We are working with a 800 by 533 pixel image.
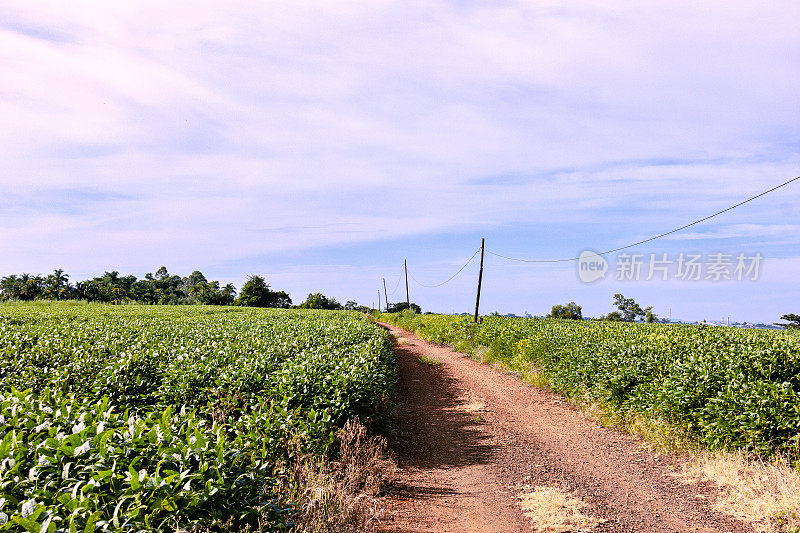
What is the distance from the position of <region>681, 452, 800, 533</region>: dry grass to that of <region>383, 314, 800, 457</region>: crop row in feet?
1.12

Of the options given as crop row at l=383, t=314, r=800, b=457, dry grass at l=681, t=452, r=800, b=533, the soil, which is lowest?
the soil

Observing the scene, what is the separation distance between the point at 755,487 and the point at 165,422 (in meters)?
7.72

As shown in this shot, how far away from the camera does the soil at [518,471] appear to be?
602 cm

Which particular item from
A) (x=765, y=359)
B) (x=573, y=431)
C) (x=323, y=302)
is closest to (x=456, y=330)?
(x=573, y=431)

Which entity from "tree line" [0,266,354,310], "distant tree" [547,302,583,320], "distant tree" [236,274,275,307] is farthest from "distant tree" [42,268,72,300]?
"distant tree" [547,302,583,320]

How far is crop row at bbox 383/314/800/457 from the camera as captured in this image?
7.03 meters

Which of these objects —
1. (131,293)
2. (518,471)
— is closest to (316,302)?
(131,293)

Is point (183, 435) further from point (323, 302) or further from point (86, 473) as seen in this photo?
point (323, 302)

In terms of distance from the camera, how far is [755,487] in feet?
20.9

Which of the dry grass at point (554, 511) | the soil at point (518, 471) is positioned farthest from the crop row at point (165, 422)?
the dry grass at point (554, 511)

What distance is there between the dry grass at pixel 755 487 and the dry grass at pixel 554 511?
80.5 inches

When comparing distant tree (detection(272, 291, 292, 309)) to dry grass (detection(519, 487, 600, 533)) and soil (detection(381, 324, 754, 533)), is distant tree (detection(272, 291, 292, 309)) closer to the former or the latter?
soil (detection(381, 324, 754, 533))

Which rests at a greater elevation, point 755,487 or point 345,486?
point 345,486

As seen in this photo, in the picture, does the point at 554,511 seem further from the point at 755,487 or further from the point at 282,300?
the point at 282,300
